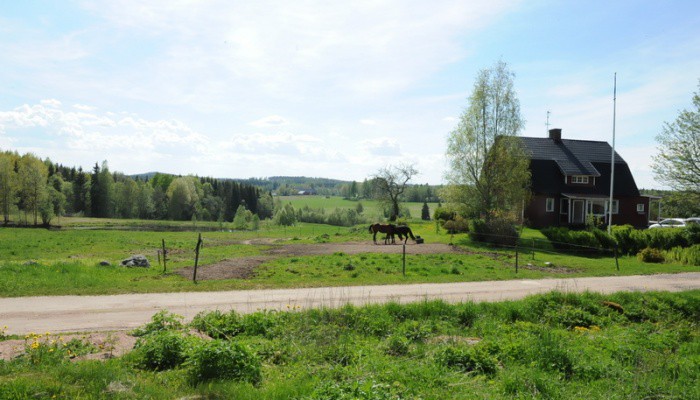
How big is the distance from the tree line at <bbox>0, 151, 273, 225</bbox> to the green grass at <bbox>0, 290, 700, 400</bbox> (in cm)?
7329

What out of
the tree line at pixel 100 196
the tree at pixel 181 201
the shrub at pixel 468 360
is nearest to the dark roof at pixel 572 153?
the shrub at pixel 468 360

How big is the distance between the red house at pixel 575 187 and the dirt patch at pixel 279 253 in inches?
698

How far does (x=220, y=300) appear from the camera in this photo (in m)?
13.8

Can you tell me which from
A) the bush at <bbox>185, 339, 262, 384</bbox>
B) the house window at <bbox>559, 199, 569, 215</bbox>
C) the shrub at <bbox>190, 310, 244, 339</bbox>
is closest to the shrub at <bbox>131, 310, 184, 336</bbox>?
the shrub at <bbox>190, 310, 244, 339</bbox>

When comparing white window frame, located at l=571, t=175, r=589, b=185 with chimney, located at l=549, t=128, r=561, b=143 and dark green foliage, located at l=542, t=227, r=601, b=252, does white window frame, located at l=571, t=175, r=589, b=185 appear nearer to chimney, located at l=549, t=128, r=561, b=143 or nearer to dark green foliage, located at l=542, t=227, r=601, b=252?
chimney, located at l=549, t=128, r=561, b=143

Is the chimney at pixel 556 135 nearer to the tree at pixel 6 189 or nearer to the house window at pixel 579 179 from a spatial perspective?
the house window at pixel 579 179

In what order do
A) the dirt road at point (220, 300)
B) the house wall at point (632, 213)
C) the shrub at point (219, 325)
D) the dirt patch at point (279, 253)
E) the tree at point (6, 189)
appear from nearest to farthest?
the shrub at point (219, 325) < the dirt road at point (220, 300) < the dirt patch at point (279, 253) < the house wall at point (632, 213) < the tree at point (6, 189)

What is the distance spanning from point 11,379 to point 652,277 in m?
23.5

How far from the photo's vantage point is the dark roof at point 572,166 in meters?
46.5

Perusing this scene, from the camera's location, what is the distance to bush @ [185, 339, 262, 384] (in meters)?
7.42

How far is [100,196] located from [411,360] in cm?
10904

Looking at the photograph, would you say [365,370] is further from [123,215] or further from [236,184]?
[236,184]

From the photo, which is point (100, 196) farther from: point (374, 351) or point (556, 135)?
point (374, 351)

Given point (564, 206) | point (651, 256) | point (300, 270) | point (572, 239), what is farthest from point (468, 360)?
point (564, 206)
